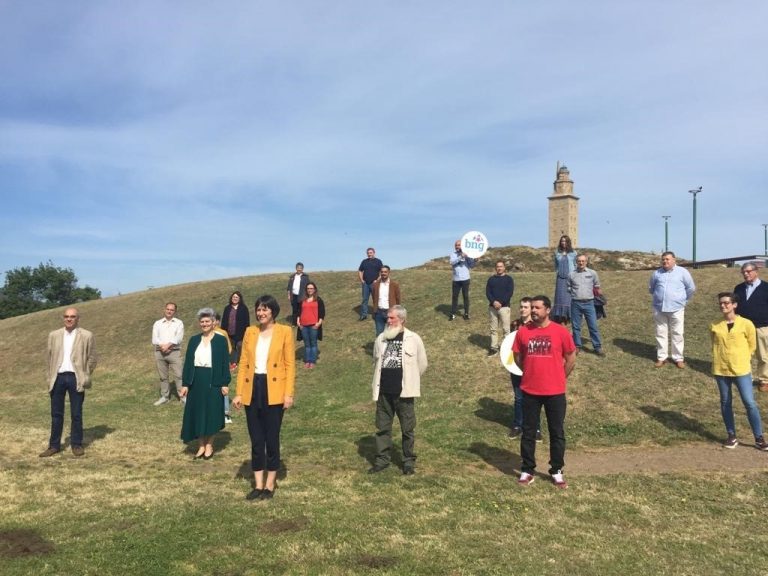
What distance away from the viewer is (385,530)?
520cm

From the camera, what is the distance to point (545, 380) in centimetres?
669

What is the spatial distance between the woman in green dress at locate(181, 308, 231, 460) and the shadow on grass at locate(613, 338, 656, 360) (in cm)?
927

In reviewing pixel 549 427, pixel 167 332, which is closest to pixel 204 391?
pixel 167 332

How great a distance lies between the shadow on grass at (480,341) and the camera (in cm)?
1452

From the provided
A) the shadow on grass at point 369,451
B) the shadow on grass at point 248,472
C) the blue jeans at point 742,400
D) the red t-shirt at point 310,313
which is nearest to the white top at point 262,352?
the shadow on grass at point 248,472

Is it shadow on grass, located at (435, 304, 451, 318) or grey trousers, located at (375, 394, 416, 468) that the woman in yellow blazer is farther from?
shadow on grass, located at (435, 304, 451, 318)

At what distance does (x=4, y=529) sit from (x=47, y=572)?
1.34m

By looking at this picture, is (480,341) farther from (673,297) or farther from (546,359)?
(546,359)

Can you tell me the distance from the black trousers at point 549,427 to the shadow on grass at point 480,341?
24.4 feet

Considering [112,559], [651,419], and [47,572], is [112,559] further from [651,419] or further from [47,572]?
[651,419]

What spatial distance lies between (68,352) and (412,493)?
585cm

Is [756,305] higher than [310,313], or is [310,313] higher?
[756,305]

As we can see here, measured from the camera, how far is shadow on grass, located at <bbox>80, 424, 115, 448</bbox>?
946cm

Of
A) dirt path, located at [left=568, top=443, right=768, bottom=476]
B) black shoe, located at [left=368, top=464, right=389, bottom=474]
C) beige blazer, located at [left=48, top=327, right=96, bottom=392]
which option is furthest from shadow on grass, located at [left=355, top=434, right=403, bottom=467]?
beige blazer, located at [left=48, top=327, right=96, bottom=392]
